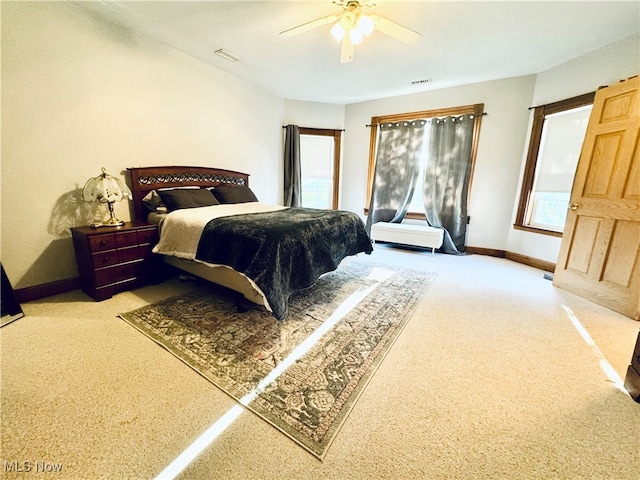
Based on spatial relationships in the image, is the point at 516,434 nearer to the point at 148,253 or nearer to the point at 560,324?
the point at 560,324

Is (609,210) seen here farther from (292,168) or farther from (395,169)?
(292,168)

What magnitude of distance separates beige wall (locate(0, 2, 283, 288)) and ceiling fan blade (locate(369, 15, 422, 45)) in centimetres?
252

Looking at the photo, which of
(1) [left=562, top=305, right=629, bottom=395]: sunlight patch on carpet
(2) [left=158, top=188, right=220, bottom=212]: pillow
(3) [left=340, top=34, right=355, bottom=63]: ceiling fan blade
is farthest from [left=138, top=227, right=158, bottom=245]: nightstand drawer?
(1) [left=562, top=305, right=629, bottom=395]: sunlight patch on carpet

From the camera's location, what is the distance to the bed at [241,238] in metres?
1.96

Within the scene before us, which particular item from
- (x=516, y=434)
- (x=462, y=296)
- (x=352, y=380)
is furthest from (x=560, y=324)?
(x=352, y=380)

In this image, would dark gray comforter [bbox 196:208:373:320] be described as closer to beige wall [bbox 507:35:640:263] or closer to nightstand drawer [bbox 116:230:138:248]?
nightstand drawer [bbox 116:230:138:248]

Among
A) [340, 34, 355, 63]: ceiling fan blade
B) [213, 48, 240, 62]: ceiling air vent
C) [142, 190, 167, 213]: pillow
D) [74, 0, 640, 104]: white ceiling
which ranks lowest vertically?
[142, 190, 167, 213]: pillow

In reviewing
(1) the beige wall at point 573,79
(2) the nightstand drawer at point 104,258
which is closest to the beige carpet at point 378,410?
(2) the nightstand drawer at point 104,258

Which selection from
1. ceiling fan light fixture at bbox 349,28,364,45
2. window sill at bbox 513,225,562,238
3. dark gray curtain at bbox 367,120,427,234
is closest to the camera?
ceiling fan light fixture at bbox 349,28,364,45

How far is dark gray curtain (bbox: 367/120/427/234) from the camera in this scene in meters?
4.58

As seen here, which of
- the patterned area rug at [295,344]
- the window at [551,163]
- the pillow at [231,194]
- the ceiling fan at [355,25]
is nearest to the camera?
the patterned area rug at [295,344]

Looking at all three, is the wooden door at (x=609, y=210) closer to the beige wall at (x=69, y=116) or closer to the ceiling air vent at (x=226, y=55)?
the ceiling air vent at (x=226, y=55)

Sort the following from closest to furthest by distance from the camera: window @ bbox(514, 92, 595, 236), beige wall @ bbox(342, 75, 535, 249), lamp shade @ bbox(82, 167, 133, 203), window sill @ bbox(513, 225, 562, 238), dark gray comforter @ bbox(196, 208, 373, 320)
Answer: dark gray comforter @ bbox(196, 208, 373, 320)
lamp shade @ bbox(82, 167, 133, 203)
window @ bbox(514, 92, 595, 236)
window sill @ bbox(513, 225, 562, 238)
beige wall @ bbox(342, 75, 535, 249)

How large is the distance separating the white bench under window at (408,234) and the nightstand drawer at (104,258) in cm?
370
